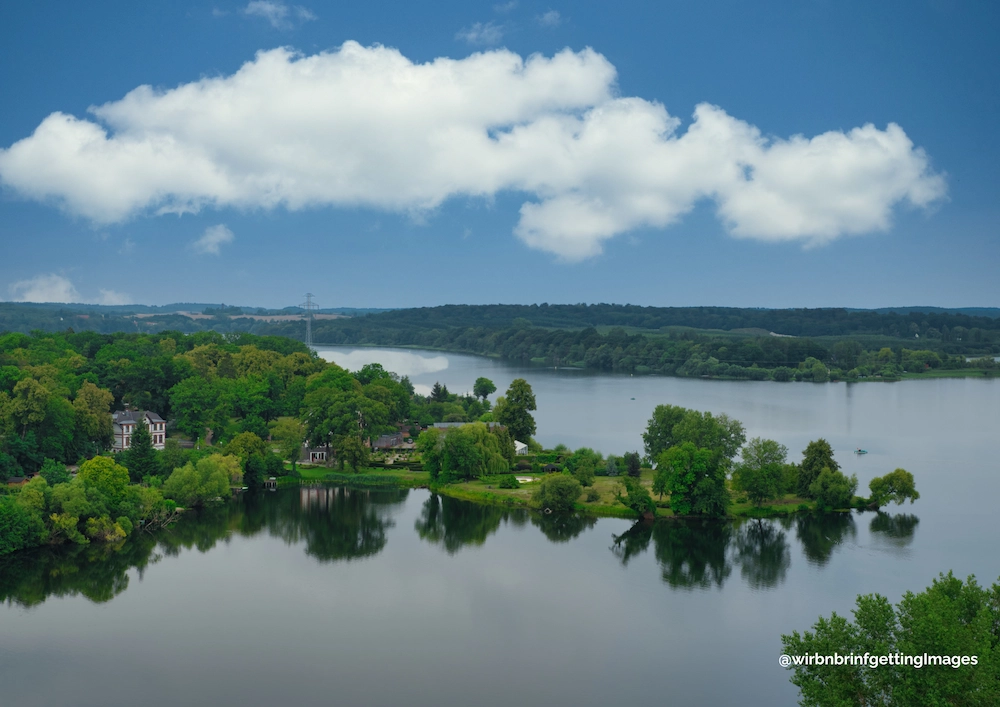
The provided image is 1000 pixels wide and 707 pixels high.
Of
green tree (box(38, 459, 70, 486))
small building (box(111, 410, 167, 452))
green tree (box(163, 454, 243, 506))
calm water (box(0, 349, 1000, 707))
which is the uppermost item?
small building (box(111, 410, 167, 452))

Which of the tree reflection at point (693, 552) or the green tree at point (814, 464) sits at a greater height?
the green tree at point (814, 464)

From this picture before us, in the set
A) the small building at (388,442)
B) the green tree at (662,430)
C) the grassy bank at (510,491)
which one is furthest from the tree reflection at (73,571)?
the green tree at (662,430)

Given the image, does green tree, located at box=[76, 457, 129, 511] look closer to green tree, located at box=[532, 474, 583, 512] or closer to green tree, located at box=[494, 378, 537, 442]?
green tree, located at box=[532, 474, 583, 512]

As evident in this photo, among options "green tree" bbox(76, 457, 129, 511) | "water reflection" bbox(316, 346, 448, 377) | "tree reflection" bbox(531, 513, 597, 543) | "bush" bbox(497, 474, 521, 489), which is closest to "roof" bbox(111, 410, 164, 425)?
"green tree" bbox(76, 457, 129, 511)

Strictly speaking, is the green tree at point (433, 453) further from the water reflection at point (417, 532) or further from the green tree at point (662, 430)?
the green tree at point (662, 430)

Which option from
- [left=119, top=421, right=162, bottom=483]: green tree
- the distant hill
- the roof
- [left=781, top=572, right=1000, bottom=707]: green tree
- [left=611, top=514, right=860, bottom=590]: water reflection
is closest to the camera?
[left=781, top=572, right=1000, bottom=707]: green tree

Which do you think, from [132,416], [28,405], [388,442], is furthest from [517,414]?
[28,405]
